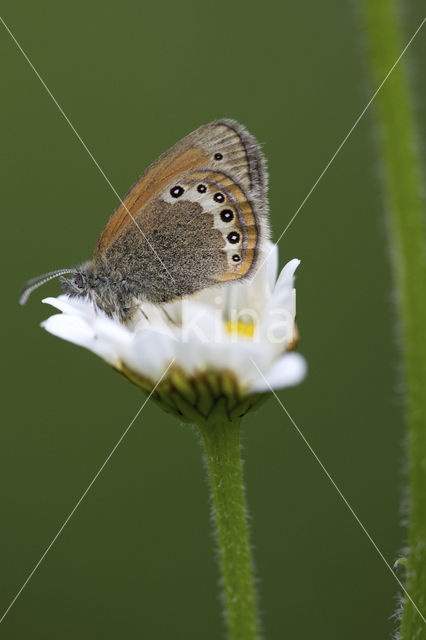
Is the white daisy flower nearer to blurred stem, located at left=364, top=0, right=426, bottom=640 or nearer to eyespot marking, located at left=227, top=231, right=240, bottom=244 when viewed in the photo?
blurred stem, located at left=364, top=0, right=426, bottom=640

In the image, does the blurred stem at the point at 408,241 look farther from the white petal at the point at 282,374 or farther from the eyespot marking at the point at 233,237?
the eyespot marking at the point at 233,237

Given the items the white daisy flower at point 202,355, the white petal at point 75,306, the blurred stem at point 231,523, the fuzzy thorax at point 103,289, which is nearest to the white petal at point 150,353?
the white daisy flower at point 202,355

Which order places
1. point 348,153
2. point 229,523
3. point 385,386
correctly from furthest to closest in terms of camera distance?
point 348,153 → point 385,386 → point 229,523

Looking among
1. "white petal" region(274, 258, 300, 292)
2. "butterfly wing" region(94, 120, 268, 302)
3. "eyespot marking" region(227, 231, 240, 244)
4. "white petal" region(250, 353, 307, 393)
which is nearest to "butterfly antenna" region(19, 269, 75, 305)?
"butterfly wing" region(94, 120, 268, 302)

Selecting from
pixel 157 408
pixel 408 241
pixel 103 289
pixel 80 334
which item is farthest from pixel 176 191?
pixel 157 408

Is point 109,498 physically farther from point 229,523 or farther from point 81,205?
point 229,523

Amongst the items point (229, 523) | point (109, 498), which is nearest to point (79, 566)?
point (109, 498)
